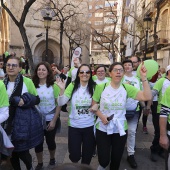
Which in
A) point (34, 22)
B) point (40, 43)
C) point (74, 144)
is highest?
point (34, 22)

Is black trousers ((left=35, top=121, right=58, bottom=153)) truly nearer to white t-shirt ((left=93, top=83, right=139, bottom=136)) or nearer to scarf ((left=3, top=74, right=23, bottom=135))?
scarf ((left=3, top=74, right=23, bottom=135))

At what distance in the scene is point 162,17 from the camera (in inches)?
890

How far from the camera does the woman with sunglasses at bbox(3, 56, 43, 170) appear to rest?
10.3ft

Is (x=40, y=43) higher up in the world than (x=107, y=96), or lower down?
higher up

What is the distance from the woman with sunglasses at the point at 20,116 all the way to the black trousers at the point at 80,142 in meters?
0.51

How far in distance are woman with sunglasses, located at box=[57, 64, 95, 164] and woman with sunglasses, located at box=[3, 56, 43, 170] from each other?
18.5 inches

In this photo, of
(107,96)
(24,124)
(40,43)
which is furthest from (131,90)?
(40,43)

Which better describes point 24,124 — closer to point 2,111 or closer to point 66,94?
point 2,111

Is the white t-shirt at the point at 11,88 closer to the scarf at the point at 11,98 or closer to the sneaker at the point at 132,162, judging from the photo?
the scarf at the point at 11,98

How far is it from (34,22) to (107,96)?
3053cm

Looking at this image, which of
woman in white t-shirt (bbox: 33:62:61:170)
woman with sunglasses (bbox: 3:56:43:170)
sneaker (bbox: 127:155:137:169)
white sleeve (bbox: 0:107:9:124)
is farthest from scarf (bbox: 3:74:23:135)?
sneaker (bbox: 127:155:137:169)

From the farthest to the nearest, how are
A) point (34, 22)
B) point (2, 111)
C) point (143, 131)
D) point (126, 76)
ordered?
point (34, 22)
point (143, 131)
point (126, 76)
point (2, 111)

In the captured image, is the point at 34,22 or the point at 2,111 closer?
the point at 2,111

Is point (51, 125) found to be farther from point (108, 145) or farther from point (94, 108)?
point (108, 145)
